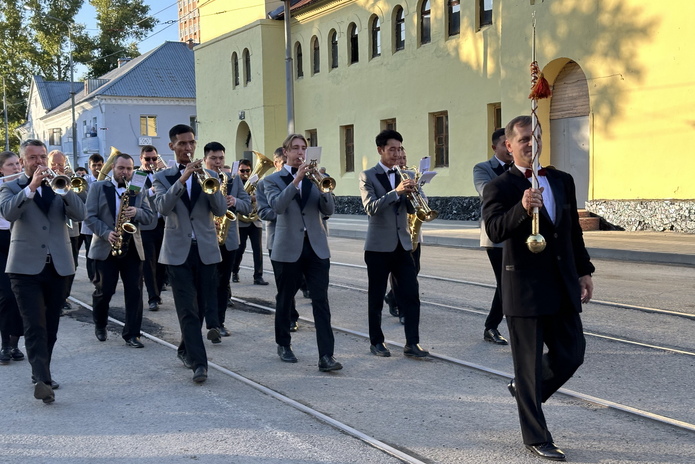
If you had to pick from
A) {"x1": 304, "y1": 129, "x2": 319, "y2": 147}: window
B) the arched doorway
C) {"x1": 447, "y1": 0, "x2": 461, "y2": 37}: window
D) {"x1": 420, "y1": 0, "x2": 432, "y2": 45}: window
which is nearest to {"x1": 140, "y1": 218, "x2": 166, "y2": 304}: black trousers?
the arched doorway

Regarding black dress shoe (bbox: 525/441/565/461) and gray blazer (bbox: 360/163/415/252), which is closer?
black dress shoe (bbox: 525/441/565/461)

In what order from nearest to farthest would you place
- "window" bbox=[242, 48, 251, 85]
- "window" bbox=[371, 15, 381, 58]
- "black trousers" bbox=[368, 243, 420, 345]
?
"black trousers" bbox=[368, 243, 420, 345] < "window" bbox=[371, 15, 381, 58] < "window" bbox=[242, 48, 251, 85]

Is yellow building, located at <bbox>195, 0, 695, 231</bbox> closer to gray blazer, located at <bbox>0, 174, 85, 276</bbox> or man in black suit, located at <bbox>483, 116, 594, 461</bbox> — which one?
gray blazer, located at <bbox>0, 174, 85, 276</bbox>

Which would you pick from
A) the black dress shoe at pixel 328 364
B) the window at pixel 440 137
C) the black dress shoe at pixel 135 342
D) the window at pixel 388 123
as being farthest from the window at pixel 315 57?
the black dress shoe at pixel 328 364

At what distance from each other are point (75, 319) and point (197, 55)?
35530mm

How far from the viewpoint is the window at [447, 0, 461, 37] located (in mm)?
26625

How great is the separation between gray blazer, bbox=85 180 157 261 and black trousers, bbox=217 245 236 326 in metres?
0.91

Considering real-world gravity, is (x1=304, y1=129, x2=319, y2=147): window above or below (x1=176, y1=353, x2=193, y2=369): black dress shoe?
above

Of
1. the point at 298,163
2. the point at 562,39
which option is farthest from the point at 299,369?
the point at 562,39

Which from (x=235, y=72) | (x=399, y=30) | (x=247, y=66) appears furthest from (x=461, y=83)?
(x=235, y=72)

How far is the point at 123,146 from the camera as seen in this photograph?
59688 millimetres

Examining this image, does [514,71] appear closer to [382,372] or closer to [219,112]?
[382,372]

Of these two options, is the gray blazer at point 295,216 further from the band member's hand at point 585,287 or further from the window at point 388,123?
the window at point 388,123

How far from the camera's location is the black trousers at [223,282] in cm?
895
